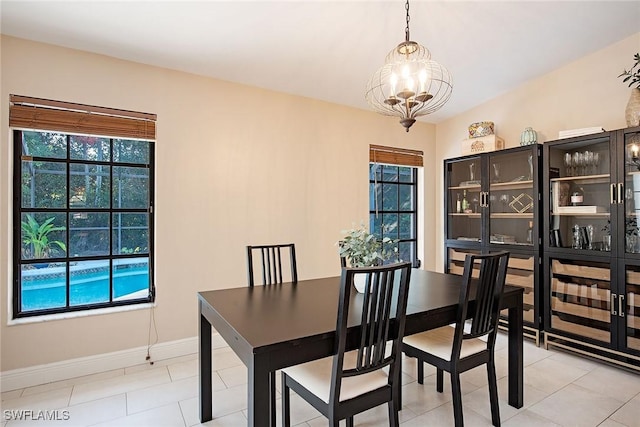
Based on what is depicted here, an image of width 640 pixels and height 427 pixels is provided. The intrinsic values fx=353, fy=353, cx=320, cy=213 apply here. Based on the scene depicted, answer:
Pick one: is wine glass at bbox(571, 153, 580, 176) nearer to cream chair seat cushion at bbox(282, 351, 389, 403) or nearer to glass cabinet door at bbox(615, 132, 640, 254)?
glass cabinet door at bbox(615, 132, 640, 254)

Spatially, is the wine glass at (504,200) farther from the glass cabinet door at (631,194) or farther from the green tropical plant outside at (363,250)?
the green tropical plant outside at (363,250)

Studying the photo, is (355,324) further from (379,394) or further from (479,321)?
(479,321)

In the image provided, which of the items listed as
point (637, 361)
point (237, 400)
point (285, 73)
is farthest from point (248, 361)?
point (637, 361)

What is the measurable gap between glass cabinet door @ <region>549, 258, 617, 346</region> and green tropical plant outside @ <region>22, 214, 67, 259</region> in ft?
14.0

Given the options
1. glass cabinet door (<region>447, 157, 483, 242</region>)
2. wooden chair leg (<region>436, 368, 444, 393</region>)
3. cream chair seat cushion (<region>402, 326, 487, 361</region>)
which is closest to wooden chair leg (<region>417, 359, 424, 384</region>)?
wooden chair leg (<region>436, 368, 444, 393</region>)

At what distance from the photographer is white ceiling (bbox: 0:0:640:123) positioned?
7.68ft

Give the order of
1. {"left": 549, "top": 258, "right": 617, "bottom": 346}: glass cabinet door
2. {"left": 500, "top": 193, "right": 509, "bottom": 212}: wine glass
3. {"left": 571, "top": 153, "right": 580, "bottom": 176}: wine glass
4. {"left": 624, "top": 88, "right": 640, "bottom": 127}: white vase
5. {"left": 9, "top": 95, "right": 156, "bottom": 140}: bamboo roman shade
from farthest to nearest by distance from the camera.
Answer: {"left": 500, "top": 193, "right": 509, "bottom": 212}: wine glass
{"left": 571, "top": 153, "right": 580, "bottom": 176}: wine glass
{"left": 549, "top": 258, "right": 617, "bottom": 346}: glass cabinet door
{"left": 624, "top": 88, "right": 640, "bottom": 127}: white vase
{"left": 9, "top": 95, "right": 156, "bottom": 140}: bamboo roman shade

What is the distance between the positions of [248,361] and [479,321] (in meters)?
1.42

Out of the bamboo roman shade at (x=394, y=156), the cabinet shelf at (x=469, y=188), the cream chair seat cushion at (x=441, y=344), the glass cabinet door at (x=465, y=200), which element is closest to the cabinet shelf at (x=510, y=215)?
the glass cabinet door at (x=465, y=200)

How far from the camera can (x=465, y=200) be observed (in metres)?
Answer: 4.23

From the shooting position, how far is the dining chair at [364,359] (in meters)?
1.57

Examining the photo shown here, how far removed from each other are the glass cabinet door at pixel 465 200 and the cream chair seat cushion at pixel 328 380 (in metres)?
2.72

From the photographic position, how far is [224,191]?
130 inches

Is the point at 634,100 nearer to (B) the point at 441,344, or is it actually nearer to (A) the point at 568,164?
(A) the point at 568,164
